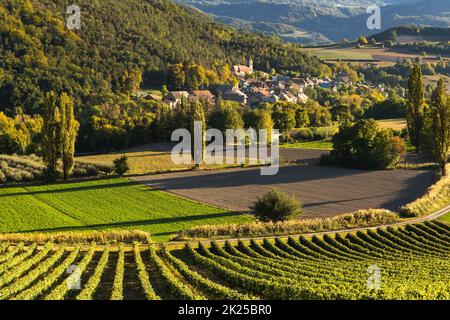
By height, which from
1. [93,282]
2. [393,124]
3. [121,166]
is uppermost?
[393,124]

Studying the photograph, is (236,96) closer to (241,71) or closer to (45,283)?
(241,71)

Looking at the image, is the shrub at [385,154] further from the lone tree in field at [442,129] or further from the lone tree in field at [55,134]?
the lone tree in field at [55,134]

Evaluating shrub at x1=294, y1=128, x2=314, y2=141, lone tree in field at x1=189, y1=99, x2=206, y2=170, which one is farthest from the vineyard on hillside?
shrub at x1=294, y1=128, x2=314, y2=141

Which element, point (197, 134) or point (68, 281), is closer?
point (68, 281)

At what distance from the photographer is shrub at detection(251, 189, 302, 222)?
4162 cm

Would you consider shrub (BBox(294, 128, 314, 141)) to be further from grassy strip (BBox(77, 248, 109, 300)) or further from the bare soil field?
grassy strip (BBox(77, 248, 109, 300))

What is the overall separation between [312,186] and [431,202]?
45.8 ft

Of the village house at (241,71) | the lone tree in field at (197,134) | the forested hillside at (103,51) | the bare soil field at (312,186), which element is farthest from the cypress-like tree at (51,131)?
the village house at (241,71)

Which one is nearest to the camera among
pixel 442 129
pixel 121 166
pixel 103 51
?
→ pixel 442 129

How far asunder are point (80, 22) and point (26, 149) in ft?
255

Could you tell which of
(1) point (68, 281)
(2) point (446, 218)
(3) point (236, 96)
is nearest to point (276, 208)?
(2) point (446, 218)

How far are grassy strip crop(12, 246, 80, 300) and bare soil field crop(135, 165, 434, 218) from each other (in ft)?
72.9

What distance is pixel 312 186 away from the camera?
190ft

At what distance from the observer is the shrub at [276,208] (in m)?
41.6
